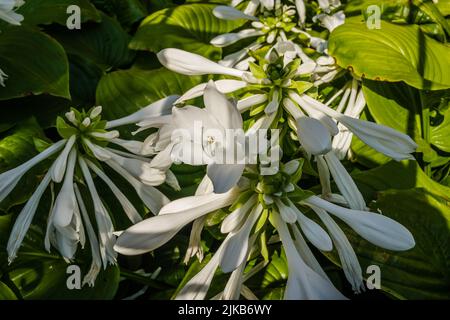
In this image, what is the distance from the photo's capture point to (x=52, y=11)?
1.64 m

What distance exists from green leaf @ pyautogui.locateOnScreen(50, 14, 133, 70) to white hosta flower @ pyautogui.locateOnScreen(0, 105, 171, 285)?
0.70m

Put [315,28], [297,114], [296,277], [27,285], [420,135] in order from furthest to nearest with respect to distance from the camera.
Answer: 1. [315,28]
2. [420,135]
3. [27,285]
4. [297,114]
5. [296,277]

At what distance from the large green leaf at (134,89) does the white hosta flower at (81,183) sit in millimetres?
293

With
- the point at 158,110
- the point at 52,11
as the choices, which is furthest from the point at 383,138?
the point at 52,11

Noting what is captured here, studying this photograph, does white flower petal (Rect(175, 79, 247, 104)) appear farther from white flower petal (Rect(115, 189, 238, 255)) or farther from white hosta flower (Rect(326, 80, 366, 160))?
white hosta flower (Rect(326, 80, 366, 160))

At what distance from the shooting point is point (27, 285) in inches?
46.3

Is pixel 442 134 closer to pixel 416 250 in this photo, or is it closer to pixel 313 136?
pixel 416 250

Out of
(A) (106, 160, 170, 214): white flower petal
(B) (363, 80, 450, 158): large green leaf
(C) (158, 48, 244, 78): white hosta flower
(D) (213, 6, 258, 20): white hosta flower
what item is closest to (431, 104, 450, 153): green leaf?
(B) (363, 80, 450, 158): large green leaf

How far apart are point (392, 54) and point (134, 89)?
71cm

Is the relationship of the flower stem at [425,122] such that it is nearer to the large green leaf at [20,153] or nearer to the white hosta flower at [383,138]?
the white hosta flower at [383,138]

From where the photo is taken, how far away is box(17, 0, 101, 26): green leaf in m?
1.61
